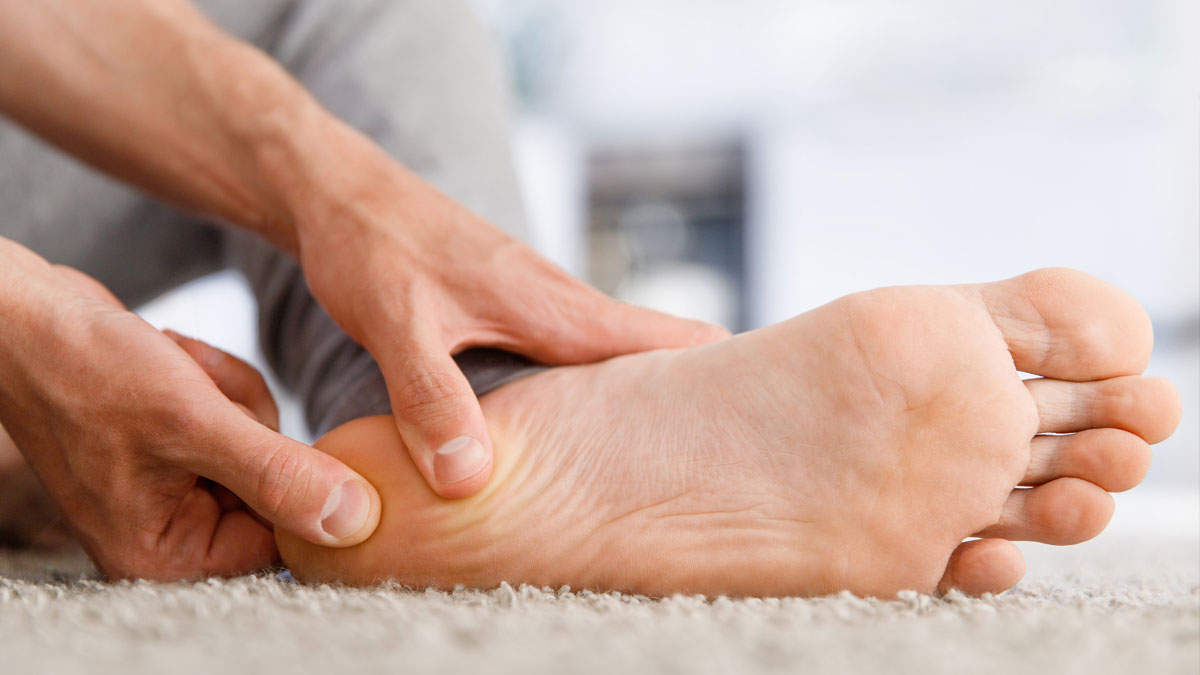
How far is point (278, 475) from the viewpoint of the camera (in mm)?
490

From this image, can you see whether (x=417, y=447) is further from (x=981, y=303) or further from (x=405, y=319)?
(x=981, y=303)

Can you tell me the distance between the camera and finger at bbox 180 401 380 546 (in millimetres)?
490

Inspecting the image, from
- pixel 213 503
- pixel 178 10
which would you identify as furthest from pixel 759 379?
pixel 178 10

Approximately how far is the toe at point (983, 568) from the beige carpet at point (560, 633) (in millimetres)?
17

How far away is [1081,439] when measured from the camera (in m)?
0.51

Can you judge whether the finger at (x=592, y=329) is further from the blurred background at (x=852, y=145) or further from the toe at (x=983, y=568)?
the blurred background at (x=852, y=145)

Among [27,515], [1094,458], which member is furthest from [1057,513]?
[27,515]

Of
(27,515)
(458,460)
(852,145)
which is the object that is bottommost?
(27,515)

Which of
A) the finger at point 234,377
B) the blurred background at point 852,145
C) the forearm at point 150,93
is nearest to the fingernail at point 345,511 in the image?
the finger at point 234,377

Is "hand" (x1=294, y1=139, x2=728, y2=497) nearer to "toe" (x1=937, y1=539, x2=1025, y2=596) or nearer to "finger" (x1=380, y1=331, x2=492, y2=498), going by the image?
"finger" (x1=380, y1=331, x2=492, y2=498)

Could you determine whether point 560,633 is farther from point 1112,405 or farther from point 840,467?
point 1112,405

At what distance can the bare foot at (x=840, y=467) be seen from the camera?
486mm

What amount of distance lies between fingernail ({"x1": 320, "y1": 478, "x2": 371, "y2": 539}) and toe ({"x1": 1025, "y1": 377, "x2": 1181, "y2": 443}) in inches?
15.1

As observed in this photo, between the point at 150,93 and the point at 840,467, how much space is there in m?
0.64
